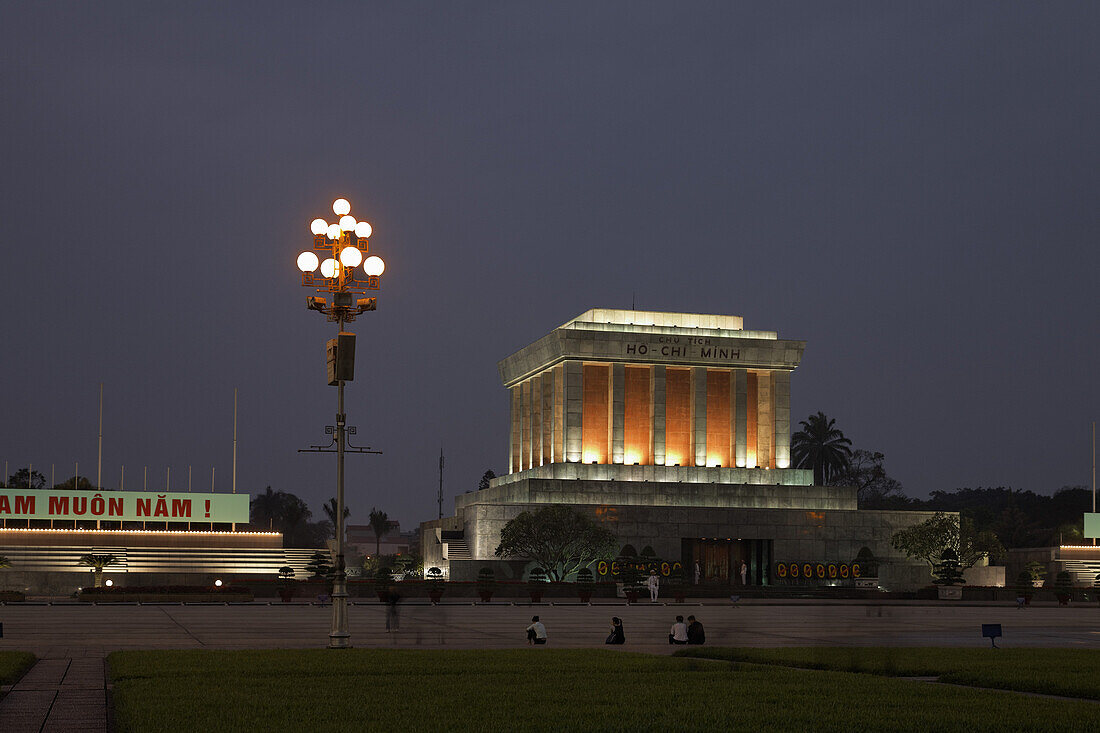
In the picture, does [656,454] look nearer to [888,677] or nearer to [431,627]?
[431,627]

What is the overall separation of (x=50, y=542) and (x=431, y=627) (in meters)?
52.4

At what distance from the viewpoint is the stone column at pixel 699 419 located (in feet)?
313

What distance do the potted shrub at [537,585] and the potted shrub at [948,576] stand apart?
23409 millimetres

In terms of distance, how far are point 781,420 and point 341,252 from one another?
71.1 meters

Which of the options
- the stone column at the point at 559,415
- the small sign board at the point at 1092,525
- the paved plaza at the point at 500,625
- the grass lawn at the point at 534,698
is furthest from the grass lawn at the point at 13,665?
the small sign board at the point at 1092,525

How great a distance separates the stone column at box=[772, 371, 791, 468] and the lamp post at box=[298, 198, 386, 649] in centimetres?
6971

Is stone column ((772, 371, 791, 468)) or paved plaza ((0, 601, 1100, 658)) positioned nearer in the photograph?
paved plaza ((0, 601, 1100, 658))

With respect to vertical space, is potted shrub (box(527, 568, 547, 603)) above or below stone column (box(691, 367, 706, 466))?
below

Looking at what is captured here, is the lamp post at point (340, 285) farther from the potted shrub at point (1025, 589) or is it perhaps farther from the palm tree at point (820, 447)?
the palm tree at point (820, 447)

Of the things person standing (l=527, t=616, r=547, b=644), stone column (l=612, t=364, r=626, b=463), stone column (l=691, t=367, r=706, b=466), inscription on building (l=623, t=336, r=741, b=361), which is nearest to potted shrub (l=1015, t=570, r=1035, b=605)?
stone column (l=691, t=367, r=706, b=466)

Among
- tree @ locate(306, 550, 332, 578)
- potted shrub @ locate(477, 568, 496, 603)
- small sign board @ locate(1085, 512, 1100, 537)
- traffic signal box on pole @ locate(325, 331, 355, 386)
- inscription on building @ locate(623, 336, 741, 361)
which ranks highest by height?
inscription on building @ locate(623, 336, 741, 361)

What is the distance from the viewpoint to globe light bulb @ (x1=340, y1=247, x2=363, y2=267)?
2961cm

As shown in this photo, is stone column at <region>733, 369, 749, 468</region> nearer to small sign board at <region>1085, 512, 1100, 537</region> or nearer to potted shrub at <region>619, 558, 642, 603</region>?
potted shrub at <region>619, 558, 642, 603</region>

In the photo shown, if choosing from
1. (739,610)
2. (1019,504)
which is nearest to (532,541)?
(739,610)
